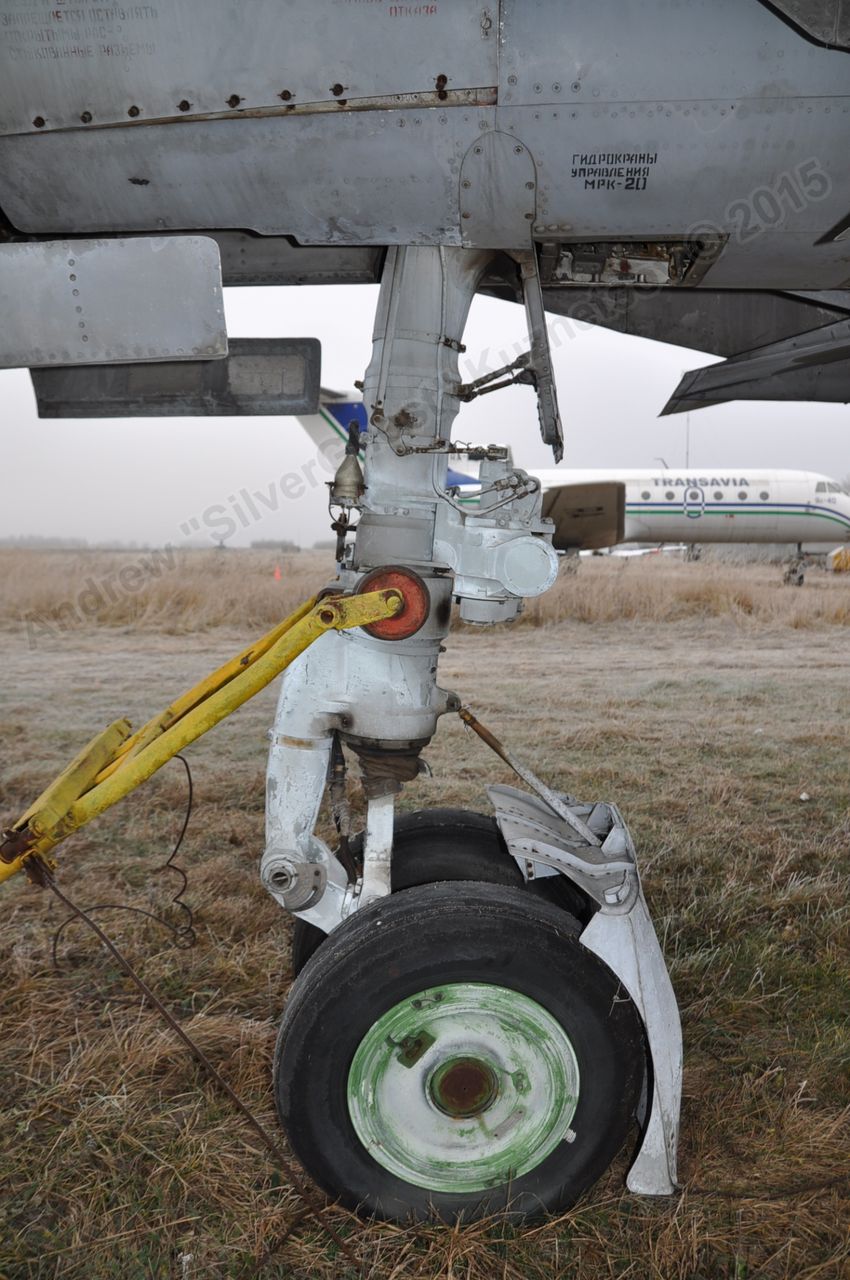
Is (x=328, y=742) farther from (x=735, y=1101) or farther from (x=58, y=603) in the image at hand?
(x=58, y=603)

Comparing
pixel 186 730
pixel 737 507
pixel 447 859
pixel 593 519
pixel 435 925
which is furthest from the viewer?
pixel 737 507

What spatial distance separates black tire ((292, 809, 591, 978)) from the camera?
265 cm

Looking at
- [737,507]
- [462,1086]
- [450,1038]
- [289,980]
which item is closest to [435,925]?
[450,1038]

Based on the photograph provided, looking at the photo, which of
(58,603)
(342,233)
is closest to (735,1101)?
(342,233)

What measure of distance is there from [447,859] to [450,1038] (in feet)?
2.52

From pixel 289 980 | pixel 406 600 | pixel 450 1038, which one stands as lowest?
pixel 289 980

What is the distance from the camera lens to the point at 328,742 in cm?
222

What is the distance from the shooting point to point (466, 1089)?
1933 mm

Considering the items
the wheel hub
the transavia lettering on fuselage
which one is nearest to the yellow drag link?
the wheel hub

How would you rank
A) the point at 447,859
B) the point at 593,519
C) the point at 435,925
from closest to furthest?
the point at 435,925, the point at 447,859, the point at 593,519

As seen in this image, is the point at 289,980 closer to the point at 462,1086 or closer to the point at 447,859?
the point at 447,859

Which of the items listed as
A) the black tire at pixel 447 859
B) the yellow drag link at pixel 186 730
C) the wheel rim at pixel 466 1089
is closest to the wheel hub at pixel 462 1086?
the wheel rim at pixel 466 1089

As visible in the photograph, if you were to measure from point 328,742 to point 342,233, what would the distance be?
1.32 m

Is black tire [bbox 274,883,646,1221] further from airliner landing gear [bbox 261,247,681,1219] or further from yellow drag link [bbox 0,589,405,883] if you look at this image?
Result: yellow drag link [bbox 0,589,405,883]
